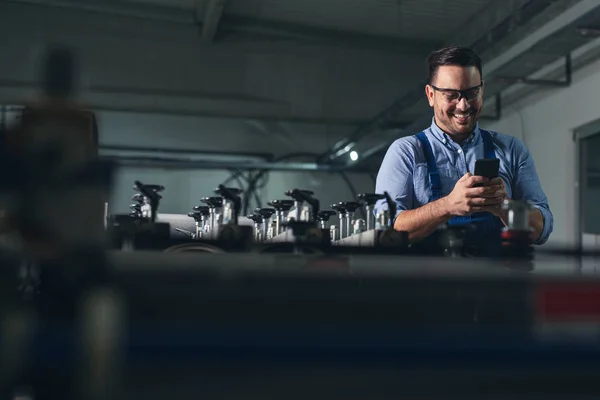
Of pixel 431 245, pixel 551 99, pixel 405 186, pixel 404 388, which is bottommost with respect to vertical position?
pixel 404 388

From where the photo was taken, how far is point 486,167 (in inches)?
47.3

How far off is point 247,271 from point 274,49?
471 cm

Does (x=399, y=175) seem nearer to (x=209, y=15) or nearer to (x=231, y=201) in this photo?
(x=231, y=201)

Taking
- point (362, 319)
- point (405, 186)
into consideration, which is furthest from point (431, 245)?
point (405, 186)

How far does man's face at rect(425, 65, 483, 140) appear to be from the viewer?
1661 mm

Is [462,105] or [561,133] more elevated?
[561,133]

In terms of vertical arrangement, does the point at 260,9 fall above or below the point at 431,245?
above

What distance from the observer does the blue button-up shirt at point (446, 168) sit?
64.2 inches

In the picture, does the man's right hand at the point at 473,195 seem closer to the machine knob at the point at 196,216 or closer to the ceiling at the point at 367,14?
the machine knob at the point at 196,216

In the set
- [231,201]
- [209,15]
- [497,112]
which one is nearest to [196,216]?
[231,201]

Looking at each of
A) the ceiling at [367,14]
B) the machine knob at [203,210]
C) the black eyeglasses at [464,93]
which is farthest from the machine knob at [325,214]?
the ceiling at [367,14]

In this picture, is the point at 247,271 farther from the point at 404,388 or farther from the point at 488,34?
the point at 488,34

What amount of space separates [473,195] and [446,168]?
390 mm

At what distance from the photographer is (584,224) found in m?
4.55
